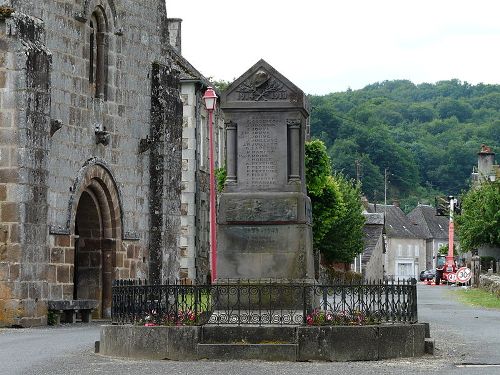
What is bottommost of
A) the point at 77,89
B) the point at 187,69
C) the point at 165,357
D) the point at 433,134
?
the point at 165,357

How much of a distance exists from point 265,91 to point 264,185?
143cm

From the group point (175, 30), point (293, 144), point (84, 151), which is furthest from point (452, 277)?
point (293, 144)

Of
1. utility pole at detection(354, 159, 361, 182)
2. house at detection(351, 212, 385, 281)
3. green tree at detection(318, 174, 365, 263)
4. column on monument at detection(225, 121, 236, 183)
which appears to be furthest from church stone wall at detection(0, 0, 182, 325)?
utility pole at detection(354, 159, 361, 182)

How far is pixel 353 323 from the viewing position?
1600cm

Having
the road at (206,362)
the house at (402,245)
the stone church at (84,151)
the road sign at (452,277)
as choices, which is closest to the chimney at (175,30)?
the stone church at (84,151)

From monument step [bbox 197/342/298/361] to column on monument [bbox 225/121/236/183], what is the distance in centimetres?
326

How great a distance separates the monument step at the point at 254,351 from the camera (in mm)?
15641

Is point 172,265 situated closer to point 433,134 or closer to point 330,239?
point 330,239

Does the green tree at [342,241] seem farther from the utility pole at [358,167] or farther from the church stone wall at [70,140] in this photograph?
the utility pole at [358,167]

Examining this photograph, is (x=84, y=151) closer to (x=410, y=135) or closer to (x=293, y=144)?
(x=293, y=144)

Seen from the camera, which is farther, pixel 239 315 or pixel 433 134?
pixel 433 134

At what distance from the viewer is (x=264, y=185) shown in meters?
18.1

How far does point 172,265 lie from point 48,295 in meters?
6.24

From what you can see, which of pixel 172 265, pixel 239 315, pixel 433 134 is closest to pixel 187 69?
pixel 172 265
